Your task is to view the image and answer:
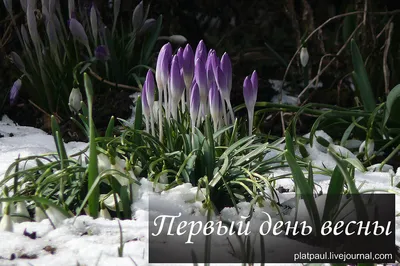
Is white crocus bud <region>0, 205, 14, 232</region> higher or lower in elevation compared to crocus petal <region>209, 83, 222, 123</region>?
lower

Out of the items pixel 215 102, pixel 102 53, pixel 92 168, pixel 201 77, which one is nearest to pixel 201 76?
pixel 201 77

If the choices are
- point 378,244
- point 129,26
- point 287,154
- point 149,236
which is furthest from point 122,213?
point 129,26

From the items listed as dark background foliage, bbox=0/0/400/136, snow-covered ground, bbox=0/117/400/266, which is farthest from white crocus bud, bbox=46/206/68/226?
dark background foliage, bbox=0/0/400/136

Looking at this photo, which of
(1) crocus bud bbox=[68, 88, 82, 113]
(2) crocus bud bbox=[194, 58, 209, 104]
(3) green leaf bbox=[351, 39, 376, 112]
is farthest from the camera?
(3) green leaf bbox=[351, 39, 376, 112]

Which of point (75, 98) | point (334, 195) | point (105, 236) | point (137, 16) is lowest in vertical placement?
point (105, 236)

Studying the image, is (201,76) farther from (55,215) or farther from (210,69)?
(55,215)

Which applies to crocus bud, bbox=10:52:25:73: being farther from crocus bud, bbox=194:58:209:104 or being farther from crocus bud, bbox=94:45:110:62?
crocus bud, bbox=194:58:209:104

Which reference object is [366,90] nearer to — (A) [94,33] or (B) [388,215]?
(B) [388,215]
